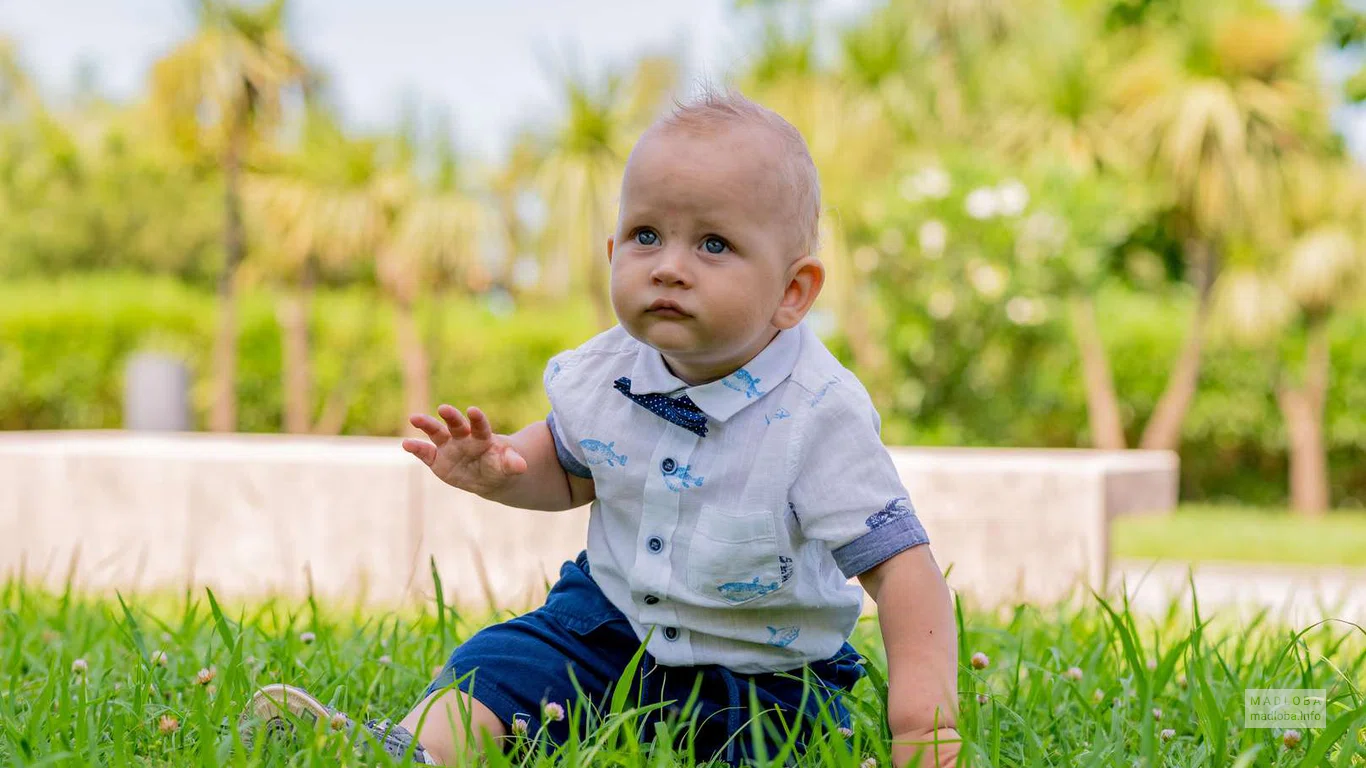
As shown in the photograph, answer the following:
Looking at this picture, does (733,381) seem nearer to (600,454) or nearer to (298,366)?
(600,454)

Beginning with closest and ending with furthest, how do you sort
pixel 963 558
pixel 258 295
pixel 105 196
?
pixel 963 558 < pixel 258 295 < pixel 105 196

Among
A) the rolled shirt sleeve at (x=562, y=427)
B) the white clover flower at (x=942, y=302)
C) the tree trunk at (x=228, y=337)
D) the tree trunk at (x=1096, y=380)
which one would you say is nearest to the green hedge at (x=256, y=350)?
the tree trunk at (x=228, y=337)

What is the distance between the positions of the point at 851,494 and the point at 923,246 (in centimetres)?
930

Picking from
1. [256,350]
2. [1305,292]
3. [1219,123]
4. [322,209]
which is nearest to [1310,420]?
[1305,292]

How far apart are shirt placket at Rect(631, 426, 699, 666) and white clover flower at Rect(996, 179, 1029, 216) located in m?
9.26

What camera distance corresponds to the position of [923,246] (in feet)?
35.3

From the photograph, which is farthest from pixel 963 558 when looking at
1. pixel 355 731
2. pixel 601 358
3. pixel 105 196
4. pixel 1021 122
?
pixel 105 196

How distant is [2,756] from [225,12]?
47.9ft

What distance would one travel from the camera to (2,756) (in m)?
1.68

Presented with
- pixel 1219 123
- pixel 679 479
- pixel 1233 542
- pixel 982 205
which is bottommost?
pixel 1233 542

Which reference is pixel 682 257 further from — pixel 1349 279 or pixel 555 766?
pixel 1349 279

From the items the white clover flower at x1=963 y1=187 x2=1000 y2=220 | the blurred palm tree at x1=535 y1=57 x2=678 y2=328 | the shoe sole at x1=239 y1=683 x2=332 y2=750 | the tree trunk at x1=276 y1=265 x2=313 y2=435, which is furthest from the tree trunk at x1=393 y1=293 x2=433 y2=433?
the shoe sole at x1=239 y1=683 x2=332 y2=750

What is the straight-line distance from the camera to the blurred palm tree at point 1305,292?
12.8 meters

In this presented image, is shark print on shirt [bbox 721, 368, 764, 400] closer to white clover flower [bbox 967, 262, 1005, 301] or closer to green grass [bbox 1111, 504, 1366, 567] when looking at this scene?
green grass [bbox 1111, 504, 1366, 567]
